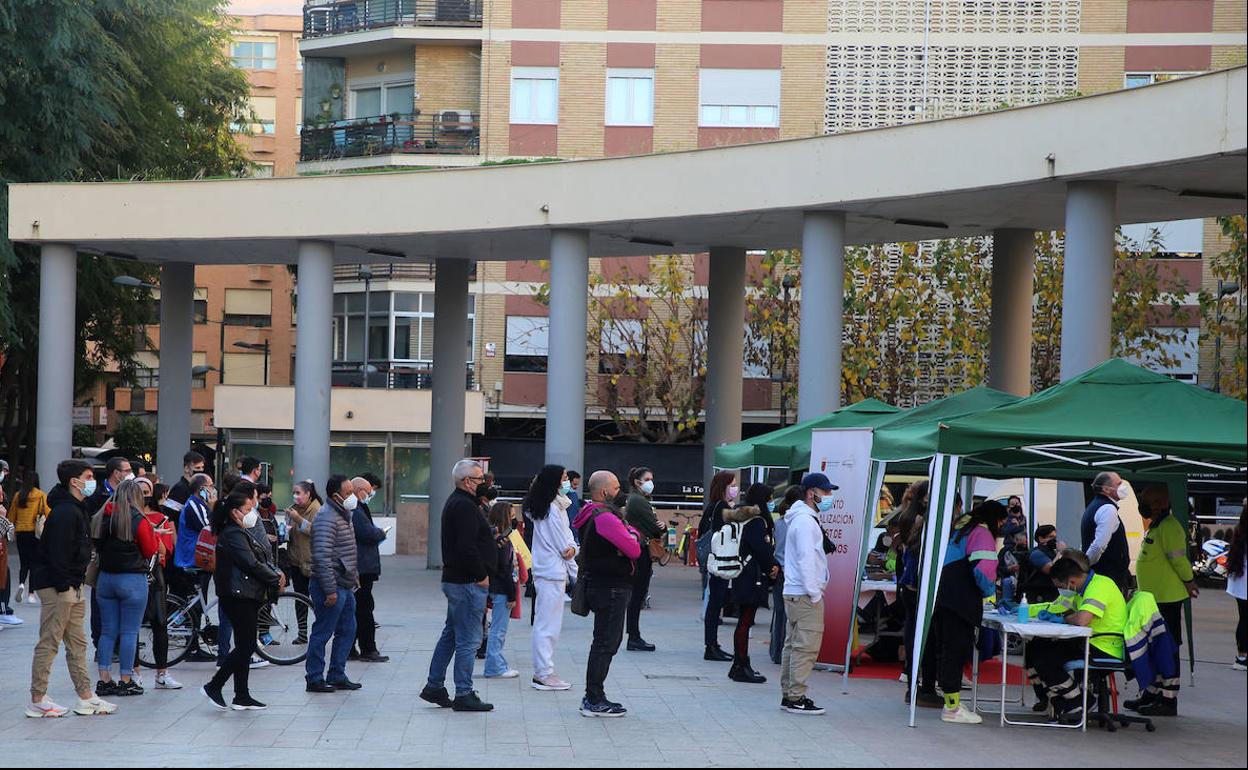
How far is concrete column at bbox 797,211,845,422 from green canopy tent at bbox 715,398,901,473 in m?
1.08

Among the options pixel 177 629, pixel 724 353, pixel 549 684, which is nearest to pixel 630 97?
pixel 724 353

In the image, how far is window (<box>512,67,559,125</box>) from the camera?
149ft

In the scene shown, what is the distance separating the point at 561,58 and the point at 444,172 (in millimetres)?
20987

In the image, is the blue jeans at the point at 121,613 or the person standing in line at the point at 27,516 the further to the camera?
the person standing in line at the point at 27,516

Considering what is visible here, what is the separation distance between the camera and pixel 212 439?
63312 millimetres

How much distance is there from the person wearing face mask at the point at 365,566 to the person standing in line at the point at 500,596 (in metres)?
1.19

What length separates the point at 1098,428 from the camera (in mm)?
11828

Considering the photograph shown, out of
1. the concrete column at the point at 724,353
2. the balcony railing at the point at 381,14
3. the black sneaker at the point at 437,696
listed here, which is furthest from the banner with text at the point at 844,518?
the balcony railing at the point at 381,14

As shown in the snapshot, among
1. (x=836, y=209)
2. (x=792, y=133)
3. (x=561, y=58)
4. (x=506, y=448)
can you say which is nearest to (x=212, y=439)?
(x=506, y=448)

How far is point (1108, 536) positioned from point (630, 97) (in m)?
32.9

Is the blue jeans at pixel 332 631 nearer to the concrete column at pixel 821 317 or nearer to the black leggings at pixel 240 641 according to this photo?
the black leggings at pixel 240 641

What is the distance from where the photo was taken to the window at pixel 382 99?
4788 cm

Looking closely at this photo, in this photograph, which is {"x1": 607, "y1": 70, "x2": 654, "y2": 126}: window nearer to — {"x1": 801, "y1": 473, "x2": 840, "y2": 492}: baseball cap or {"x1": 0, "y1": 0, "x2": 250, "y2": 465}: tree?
{"x1": 0, "y1": 0, "x2": 250, "y2": 465}: tree

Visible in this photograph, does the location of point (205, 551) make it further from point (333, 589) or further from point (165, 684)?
point (333, 589)
